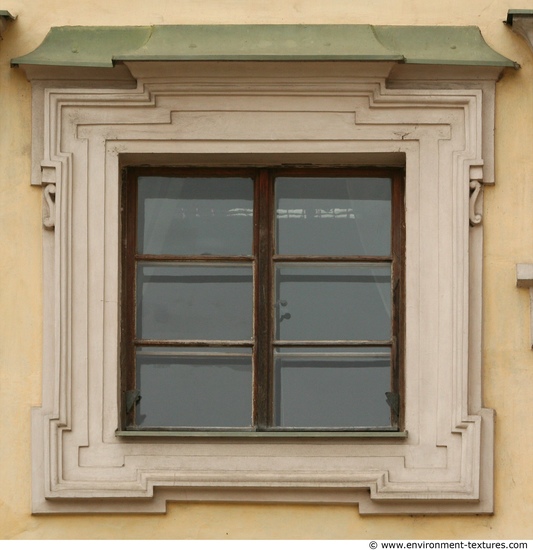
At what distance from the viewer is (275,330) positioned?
27.8 feet

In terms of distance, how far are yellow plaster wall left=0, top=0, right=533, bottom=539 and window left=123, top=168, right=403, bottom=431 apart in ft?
1.49

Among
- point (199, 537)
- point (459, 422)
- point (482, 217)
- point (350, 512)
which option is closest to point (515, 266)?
point (482, 217)

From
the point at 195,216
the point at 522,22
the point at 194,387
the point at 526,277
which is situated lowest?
the point at 194,387

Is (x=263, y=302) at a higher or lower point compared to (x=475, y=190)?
lower

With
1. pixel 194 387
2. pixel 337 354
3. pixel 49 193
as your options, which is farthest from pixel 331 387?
pixel 49 193

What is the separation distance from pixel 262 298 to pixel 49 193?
1138 millimetres

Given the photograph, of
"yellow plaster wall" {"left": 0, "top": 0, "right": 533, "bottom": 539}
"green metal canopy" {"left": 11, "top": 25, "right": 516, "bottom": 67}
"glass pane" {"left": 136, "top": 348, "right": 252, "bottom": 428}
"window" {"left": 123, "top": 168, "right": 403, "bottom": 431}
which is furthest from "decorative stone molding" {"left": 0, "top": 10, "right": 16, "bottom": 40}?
"glass pane" {"left": 136, "top": 348, "right": 252, "bottom": 428}

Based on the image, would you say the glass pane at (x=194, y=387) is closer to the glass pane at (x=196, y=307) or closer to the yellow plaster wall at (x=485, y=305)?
the glass pane at (x=196, y=307)

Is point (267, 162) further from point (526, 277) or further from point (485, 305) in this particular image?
point (526, 277)

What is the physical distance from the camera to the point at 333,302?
8516 millimetres

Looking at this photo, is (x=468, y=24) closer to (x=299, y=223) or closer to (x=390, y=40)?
(x=390, y=40)

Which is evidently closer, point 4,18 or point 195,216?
point 4,18

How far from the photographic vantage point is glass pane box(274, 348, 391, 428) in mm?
8406

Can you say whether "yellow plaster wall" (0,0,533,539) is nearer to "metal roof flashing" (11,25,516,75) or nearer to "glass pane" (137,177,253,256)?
"metal roof flashing" (11,25,516,75)
